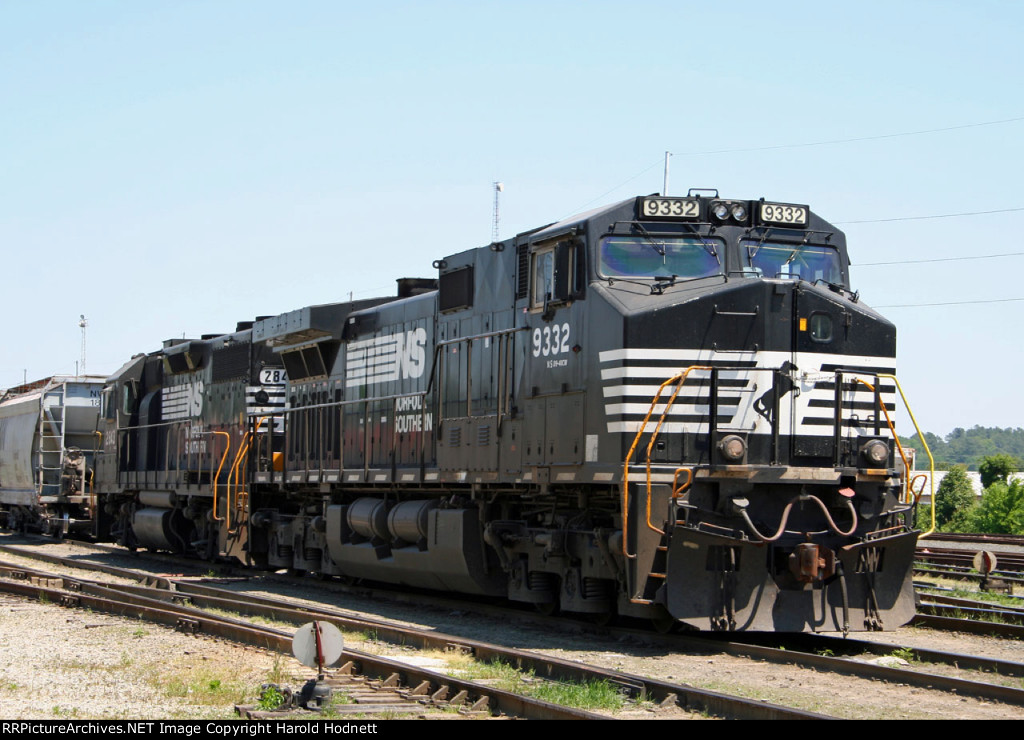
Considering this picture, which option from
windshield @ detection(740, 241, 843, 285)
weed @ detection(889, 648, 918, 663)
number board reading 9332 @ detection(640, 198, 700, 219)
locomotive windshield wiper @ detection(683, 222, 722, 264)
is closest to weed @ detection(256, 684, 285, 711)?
weed @ detection(889, 648, 918, 663)

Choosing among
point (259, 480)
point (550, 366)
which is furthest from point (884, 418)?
point (259, 480)

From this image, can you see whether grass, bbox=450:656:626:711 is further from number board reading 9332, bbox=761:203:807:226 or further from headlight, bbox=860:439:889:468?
number board reading 9332, bbox=761:203:807:226

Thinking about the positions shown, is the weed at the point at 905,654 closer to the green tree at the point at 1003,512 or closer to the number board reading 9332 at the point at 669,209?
the number board reading 9332 at the point at 669,209

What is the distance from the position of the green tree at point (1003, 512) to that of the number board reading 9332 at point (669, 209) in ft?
118

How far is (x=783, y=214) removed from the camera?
34.9 ft

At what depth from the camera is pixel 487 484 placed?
477 inches

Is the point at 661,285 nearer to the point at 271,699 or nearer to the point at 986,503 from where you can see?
the point at 271,699

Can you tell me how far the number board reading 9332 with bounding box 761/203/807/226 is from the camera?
10.6m

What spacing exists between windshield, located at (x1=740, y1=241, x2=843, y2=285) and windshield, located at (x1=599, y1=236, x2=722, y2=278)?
1.12 ft

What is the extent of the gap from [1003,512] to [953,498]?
13.6 meters

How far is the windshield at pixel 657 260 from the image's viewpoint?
10414mm

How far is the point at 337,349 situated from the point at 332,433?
121 cm
